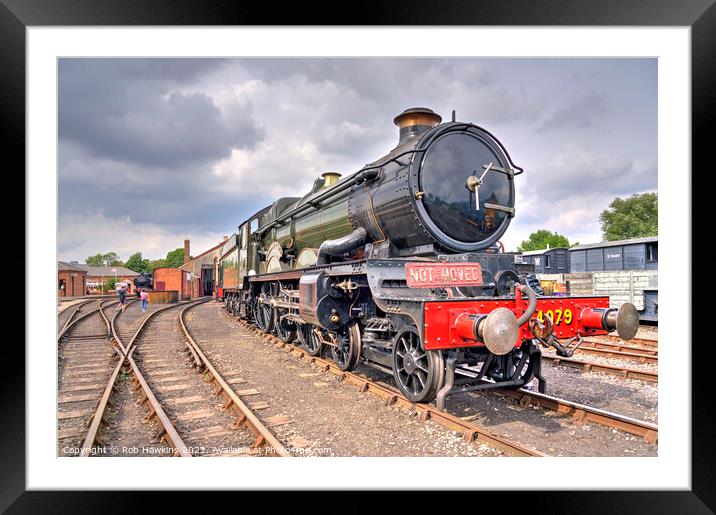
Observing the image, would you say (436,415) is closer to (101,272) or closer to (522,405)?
(522,405)

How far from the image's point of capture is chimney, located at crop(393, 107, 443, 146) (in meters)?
5.55

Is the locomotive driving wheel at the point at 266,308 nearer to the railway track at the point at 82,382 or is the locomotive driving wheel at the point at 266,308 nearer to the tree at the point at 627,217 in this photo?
the railway track at the point at 82,382

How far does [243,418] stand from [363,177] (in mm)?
3140

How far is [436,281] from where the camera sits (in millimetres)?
4242

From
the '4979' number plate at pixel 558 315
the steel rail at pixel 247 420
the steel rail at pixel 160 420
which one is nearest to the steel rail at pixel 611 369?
the '4979' number plate at pixel 558 315

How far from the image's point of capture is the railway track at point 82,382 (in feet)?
13.2

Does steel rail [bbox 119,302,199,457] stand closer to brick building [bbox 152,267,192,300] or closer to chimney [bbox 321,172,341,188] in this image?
chimney [bbox 321,172,341,188]

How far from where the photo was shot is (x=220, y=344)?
9344 millimetres

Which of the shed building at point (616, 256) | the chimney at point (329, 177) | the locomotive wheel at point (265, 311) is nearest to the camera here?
the chimney at point (329, 177)

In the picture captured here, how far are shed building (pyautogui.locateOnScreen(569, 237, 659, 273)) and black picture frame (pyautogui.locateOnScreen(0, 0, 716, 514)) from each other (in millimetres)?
10652
